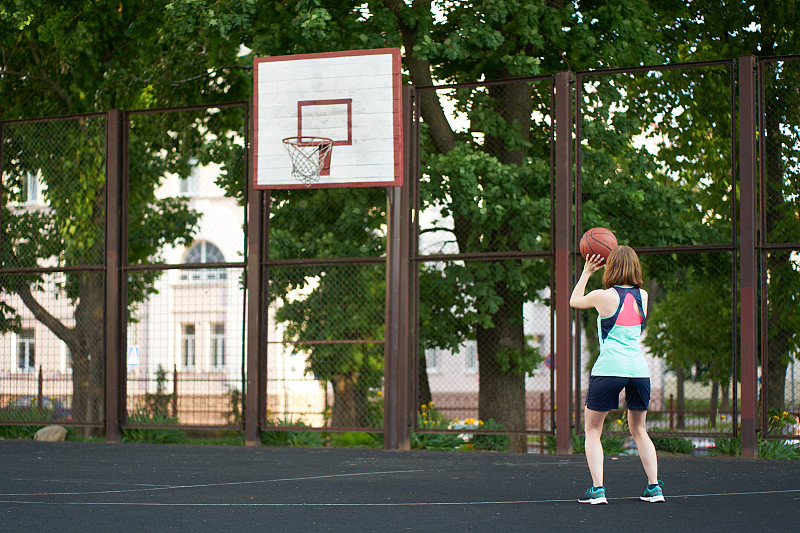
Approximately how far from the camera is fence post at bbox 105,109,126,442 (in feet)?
47.9

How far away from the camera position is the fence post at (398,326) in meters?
13.2

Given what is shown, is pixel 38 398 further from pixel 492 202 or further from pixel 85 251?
pixel 492 202

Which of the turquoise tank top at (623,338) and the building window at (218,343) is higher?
the turquoise tank top at (623,338)

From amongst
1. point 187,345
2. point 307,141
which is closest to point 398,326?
point 307,141

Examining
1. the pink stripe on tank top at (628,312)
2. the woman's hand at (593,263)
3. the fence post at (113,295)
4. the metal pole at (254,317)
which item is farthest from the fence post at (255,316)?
the pink stripe on tank top at (628,312)

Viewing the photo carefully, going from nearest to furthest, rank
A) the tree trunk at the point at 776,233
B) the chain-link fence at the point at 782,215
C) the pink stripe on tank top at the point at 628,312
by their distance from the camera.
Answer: the pink stripe on tank top at the point at 628,312, the chain-link fence at the point at 782,215, the tree trunk at the point at 776,233

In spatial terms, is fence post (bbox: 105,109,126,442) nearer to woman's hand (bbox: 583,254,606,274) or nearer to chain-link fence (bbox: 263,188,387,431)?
chain-link fence (bbox: 263,188,387,431)

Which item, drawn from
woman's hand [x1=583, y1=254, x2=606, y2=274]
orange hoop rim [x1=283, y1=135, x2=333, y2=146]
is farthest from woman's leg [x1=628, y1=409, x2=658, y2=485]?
orange hoop rim [x1=283, y1=135, x2=333, y2=146]

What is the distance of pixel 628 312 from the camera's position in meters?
7.45

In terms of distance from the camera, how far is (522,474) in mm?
10414

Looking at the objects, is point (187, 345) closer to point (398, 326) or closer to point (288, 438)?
point (288, 438)

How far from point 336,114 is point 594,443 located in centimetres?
706

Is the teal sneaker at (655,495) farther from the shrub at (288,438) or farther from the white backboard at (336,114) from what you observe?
the shrub at (288,438)

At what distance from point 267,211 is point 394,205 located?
1853mm
